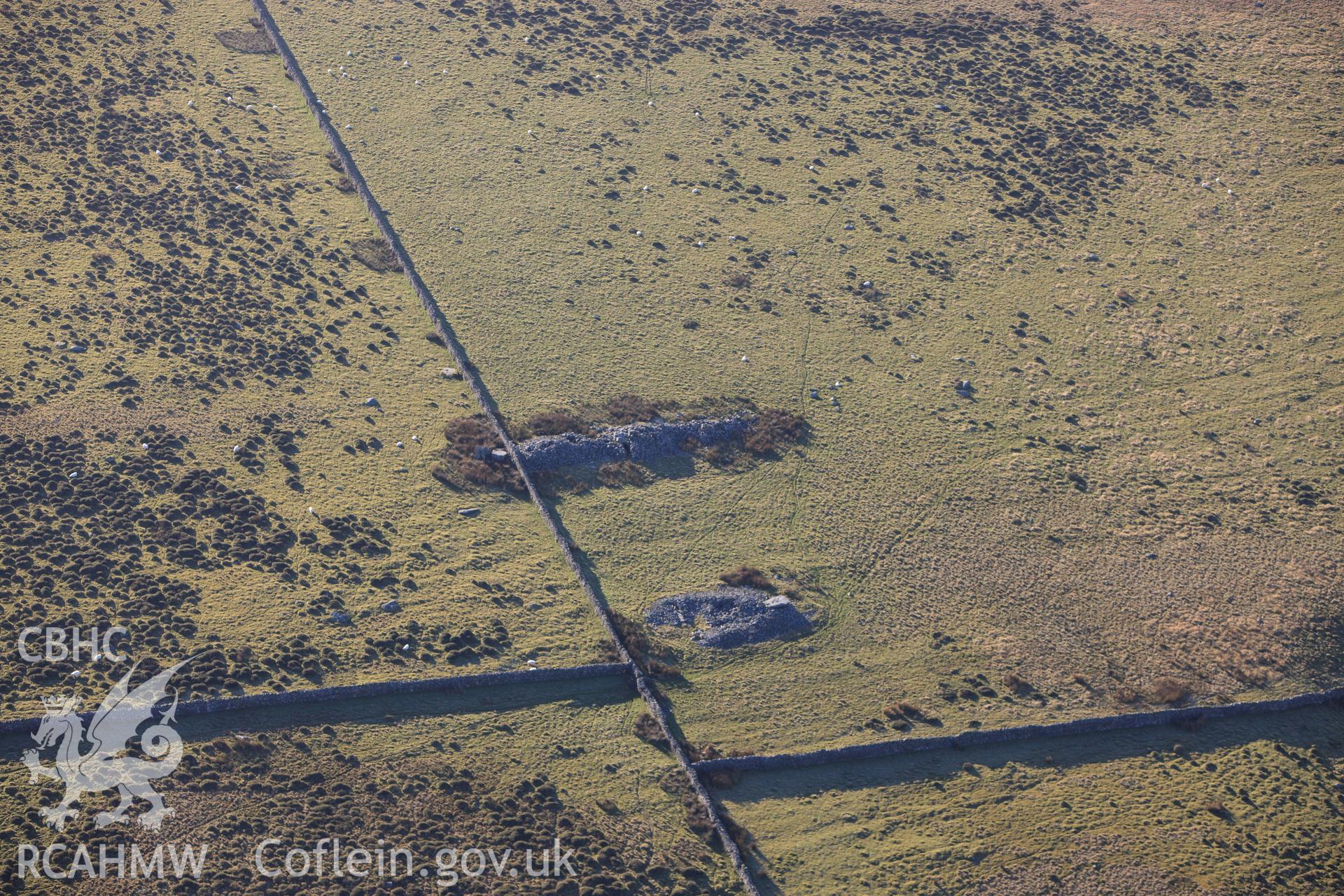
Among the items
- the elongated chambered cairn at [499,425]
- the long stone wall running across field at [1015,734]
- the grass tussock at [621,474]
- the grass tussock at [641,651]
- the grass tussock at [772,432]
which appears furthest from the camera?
the grass tussock at [772,432]

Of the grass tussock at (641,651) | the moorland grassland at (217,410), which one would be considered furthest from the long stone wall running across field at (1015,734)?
the moorland grassland at (217,410)

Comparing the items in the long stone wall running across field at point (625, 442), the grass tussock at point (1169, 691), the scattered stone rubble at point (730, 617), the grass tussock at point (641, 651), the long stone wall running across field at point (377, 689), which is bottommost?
the long stone wall running across field at point (377, 689)

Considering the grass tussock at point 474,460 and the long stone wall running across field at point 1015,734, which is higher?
the long stone wall running across field at point 1015,734

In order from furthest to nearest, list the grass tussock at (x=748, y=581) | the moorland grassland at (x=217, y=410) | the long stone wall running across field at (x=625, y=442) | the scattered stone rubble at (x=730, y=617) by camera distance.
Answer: the long stone wall running across field at (x=625, y=442) → the grass tussock at (x=748, y=581) → the scattered stone rubble at (x=730, y=617) → the moorland grassland at (x=217, y=410)

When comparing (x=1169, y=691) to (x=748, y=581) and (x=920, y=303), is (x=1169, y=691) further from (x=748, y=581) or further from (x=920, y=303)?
(x=920, y=303)

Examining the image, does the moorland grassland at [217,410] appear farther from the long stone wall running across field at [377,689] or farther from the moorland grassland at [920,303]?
the moorland grassland at [920,303]

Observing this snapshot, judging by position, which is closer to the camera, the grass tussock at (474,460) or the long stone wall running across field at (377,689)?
the long stone wall running across field at (377,689)
